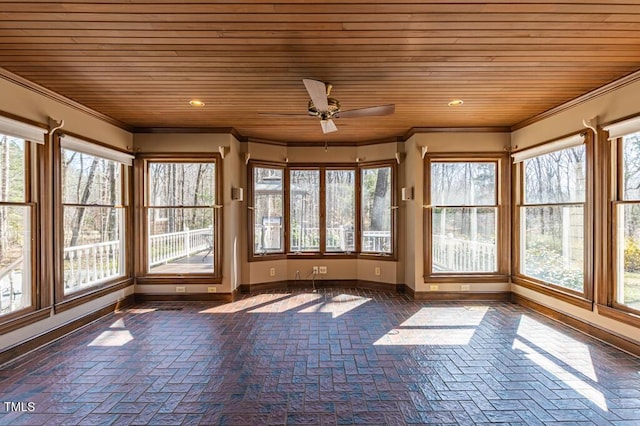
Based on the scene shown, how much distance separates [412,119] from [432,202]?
1.34 m

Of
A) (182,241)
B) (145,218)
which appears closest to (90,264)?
(145,218)

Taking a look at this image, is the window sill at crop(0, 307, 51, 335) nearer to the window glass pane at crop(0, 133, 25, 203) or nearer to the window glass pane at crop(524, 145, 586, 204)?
the window glass pane at crop(0, 133, 25, 203)

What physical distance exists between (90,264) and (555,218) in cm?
612

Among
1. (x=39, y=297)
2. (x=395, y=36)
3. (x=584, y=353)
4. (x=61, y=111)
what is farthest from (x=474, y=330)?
(x=61, y=111)

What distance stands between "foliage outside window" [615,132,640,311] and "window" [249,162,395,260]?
3171mm

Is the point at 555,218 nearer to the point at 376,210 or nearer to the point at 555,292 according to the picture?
the point at 555,292

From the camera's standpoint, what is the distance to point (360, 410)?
2.44 m

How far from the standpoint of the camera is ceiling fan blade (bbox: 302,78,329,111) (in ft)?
9.32

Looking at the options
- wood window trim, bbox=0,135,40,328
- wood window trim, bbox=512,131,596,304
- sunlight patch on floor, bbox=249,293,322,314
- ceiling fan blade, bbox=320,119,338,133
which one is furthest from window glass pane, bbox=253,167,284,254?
wood window trim, bbox=512,131,596,304

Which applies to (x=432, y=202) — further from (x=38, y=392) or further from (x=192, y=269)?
(x=38, y=392)

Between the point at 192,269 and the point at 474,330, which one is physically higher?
the point at 192,269

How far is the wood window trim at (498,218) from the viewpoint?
5305 mm

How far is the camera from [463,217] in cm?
543

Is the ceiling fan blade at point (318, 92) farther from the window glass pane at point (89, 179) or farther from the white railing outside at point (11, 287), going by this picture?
the white railing outside at point (11, 287)
